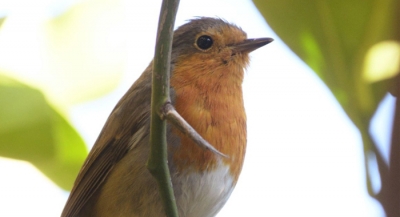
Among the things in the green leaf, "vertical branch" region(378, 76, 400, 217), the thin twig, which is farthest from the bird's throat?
"vertical branch" region(378, 76, 400, 217)

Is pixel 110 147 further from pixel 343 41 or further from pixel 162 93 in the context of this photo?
pixel 162 93

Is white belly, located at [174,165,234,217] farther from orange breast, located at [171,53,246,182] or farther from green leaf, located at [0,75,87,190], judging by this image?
green leaf, located at [0,75,87,190]

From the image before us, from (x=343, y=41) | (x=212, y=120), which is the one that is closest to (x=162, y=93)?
(x=343, y=41)

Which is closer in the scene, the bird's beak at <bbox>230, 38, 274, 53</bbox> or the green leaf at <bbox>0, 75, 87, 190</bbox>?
the green leaf at <bbox>0, 75, 87, 190</bbox>

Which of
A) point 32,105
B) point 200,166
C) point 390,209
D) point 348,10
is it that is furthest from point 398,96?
point 32,105

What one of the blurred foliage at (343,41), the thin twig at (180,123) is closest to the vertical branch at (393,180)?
the thin twig at (180,123)
